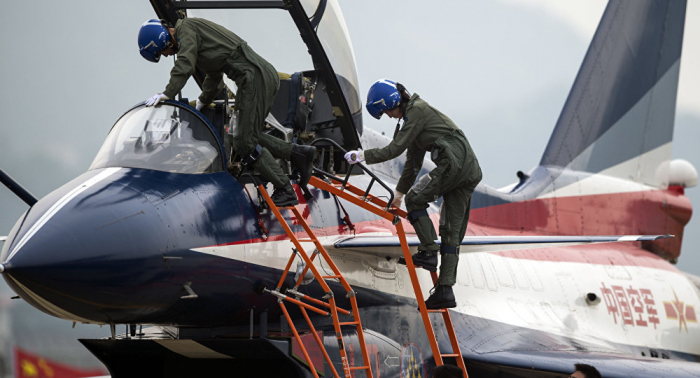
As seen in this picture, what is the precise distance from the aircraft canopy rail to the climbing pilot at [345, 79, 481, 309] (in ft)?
1.17

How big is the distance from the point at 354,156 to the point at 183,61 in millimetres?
1264

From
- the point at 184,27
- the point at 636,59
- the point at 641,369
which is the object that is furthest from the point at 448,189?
the point at 636,59

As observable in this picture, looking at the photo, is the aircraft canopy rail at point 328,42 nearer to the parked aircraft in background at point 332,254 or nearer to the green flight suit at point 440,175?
the parked aircraft in background at point 332,254

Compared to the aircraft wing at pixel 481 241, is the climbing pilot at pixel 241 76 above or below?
above

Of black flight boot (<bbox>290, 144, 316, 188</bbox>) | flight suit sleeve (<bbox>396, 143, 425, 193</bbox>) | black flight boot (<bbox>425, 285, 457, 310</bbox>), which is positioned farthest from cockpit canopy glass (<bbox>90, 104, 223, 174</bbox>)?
black flight boot (<bbox>425, 285, 457, 310</bbox>)

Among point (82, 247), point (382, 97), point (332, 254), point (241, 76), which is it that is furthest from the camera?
point (332, 254)

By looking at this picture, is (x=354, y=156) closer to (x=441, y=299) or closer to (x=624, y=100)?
(x=441, y=299)

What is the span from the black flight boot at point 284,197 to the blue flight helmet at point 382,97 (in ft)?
3.03

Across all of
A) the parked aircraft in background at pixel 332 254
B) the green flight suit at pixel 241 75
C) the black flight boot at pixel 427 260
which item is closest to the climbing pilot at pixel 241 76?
the green flight suit at pixel 241 75

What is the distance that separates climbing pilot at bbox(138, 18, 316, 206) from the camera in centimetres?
426

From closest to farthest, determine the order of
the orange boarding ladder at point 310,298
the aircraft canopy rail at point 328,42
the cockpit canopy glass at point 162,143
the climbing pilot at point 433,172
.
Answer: the cockpit canopy glass at point 162,143, the orange boarding ladder at point 310,298, the climbing pilot at point 433,172, the aircraft canopy rail at point 328,42

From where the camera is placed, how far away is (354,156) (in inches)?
177

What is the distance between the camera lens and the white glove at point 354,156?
449 cm

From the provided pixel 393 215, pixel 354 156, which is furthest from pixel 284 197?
pixel 393 215
